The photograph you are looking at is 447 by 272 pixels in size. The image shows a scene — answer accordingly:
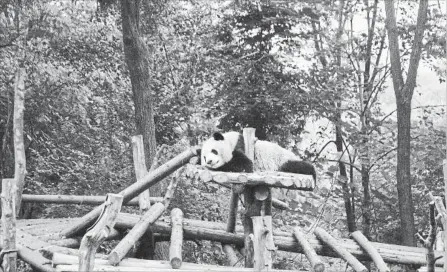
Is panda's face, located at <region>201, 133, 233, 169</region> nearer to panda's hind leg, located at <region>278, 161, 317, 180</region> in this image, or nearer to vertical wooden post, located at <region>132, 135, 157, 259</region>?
panda's hind leg, located at <region>278, 161, 317, 180</region>

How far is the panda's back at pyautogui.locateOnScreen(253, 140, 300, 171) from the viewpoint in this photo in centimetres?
→ 584

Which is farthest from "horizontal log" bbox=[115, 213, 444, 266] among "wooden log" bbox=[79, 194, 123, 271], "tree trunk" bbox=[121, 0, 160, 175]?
"wooden log" bbox=[79, 194, 123, 271]

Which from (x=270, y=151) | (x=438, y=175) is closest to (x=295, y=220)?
(x=438, y=175)

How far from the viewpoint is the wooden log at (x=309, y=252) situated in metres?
5.18

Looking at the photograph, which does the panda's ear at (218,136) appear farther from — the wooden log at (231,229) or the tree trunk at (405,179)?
the tree trunk at (405,179)

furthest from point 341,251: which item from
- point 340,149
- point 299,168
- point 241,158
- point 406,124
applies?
point 340,149

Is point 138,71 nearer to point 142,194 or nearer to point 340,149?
point 142,194

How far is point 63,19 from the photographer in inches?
428

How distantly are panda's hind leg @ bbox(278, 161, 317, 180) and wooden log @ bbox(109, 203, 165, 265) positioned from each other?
1.63 m

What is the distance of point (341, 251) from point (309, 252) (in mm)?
423

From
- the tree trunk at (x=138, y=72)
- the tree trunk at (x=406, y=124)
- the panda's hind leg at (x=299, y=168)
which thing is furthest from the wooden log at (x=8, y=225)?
the tree trunk at (x=406, y=124)

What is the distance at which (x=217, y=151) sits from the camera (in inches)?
214

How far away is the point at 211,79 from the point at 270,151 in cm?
609

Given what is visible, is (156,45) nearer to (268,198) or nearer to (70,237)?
(70,237)
